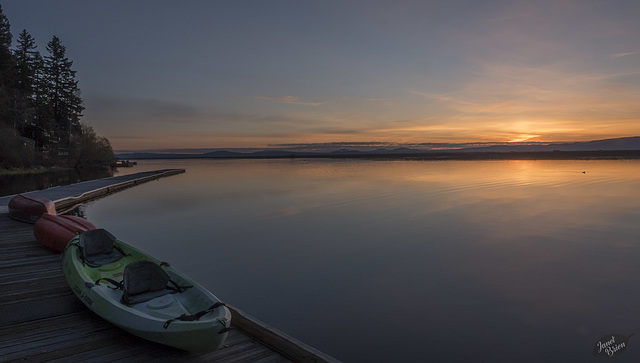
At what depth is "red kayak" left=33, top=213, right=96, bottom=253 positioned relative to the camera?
11.0 meters

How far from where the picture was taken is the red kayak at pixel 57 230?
11.0 metres

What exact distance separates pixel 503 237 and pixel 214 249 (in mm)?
13029

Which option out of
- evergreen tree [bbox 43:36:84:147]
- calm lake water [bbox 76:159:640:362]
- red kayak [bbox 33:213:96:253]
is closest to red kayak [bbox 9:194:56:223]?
calm lake water [bbox 76:159:640:362]

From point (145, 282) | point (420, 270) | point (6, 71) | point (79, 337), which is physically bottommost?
point (420, 270)

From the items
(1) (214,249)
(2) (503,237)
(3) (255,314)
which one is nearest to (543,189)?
(2) (503,237)

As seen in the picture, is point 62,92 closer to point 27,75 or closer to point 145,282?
point 27,75

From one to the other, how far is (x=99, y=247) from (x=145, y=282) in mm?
3110

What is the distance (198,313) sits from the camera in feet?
17.3

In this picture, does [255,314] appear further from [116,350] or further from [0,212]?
[0,212]

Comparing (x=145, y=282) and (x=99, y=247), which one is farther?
(x=99, y=247)

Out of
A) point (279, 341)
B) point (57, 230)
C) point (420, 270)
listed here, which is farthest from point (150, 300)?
point (420, 270)

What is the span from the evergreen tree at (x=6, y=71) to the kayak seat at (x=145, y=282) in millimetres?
56902

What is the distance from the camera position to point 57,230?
11273mm

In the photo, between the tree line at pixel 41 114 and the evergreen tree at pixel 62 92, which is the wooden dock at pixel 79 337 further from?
the evergreen tree at pixel 62 92
